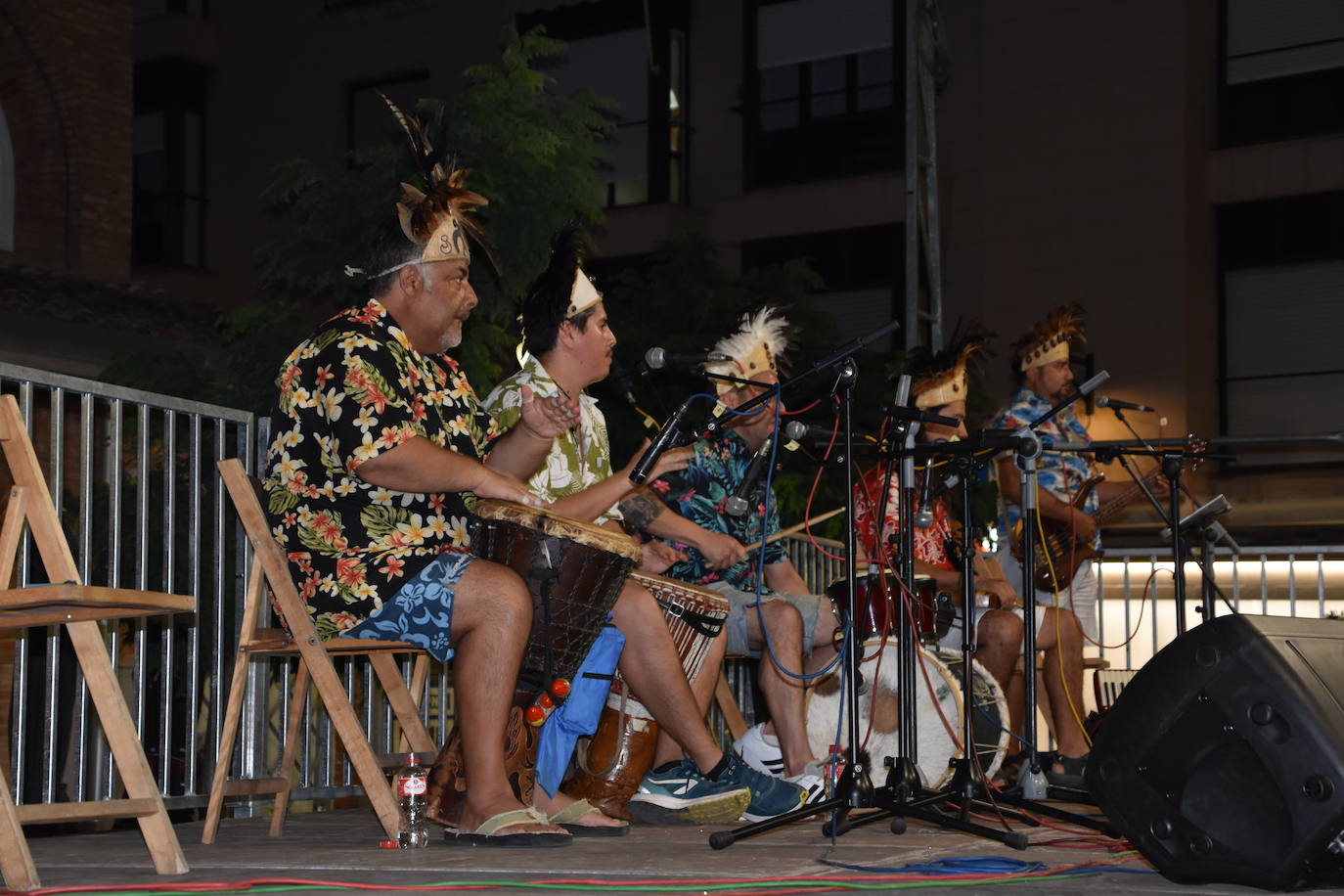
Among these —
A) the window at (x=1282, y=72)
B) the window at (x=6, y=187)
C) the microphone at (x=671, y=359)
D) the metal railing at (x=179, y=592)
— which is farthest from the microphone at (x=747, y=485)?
the window at (x=1282, y=72)

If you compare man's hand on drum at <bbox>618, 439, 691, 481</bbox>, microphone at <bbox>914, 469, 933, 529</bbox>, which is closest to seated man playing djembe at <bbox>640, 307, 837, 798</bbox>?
microphone at <bbox>914, 469, 933, 529</bbox>

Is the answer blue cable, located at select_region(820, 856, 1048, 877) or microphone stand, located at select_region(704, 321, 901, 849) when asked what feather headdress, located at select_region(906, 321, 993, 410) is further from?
blue cable, located at select_region(820, 856, 1048, 877)

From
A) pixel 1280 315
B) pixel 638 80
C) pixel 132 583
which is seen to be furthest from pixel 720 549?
pixel 638 80

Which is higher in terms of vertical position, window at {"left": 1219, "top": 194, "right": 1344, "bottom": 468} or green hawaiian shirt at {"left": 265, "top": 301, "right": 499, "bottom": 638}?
window at {"left": 1219, "top": 194, "right": 1344, "bottom": 468}

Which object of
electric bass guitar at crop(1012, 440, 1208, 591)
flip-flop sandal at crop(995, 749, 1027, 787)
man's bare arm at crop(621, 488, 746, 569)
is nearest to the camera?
man's bare arm at crop(621, 488, 746, 569)

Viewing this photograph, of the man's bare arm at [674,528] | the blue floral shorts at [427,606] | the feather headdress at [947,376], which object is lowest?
the blue floral shorts at [427,606]

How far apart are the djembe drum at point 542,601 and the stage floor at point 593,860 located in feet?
0.85

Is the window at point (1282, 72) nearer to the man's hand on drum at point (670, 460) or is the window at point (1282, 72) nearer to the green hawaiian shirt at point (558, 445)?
the green hawaiian shirt at point (558, 445)

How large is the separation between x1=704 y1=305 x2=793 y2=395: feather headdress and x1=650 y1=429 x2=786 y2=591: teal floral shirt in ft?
0.92

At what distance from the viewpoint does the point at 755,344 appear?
6.08 meters

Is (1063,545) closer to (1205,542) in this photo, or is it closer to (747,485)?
(1205,542)

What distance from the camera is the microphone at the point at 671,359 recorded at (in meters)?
3.93

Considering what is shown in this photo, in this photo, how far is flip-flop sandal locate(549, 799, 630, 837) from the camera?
447cm

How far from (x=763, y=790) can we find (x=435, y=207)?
1.96 meters
